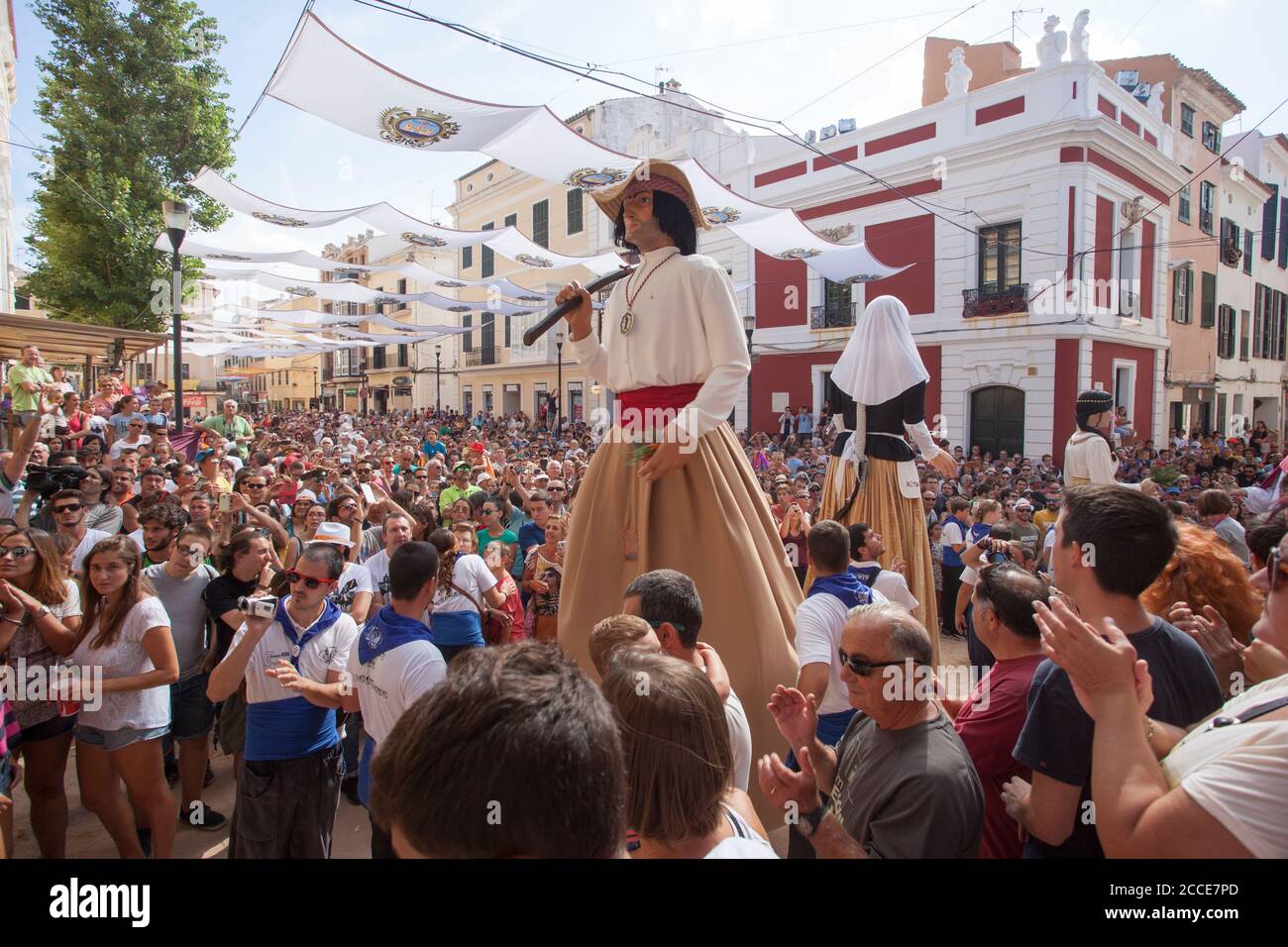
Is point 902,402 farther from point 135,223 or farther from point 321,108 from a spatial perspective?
point 135,223

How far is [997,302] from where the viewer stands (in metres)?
16.7

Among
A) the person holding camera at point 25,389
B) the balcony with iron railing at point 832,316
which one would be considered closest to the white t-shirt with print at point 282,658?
the person holding camera at point 25,389

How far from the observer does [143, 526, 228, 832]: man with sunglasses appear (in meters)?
3.81

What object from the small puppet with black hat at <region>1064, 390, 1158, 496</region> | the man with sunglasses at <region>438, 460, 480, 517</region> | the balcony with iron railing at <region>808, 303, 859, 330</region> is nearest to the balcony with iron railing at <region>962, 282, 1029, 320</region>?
the balcony with iron railing at <region>808, 303, 859, 330</region>

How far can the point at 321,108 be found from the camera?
21.1ft

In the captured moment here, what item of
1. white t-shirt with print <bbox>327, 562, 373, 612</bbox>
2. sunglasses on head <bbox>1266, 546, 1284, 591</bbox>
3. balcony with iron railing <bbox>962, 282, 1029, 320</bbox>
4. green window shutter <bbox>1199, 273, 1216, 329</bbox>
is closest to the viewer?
sunglasses on head <bbox>1266, 546, 1284, 591</bbox>

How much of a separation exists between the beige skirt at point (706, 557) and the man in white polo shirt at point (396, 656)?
22.8 inches

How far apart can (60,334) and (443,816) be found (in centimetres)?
1313

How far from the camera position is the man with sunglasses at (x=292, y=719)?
2934 millimetres

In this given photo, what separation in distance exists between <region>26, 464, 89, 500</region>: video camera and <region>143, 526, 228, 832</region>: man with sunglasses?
186 centimetres

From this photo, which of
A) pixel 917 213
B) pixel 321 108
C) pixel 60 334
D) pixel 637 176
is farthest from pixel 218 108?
pixel 917 213

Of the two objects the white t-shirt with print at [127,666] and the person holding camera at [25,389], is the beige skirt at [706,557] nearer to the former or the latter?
the white t-shirt with print at [127,666]

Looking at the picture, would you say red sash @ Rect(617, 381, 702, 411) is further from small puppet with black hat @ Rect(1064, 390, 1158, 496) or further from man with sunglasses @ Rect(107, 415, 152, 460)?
man with sunglasses @ Rect(107, 415, 152, 460)

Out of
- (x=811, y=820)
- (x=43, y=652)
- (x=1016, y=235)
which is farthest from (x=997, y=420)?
(x=43, y=652)
